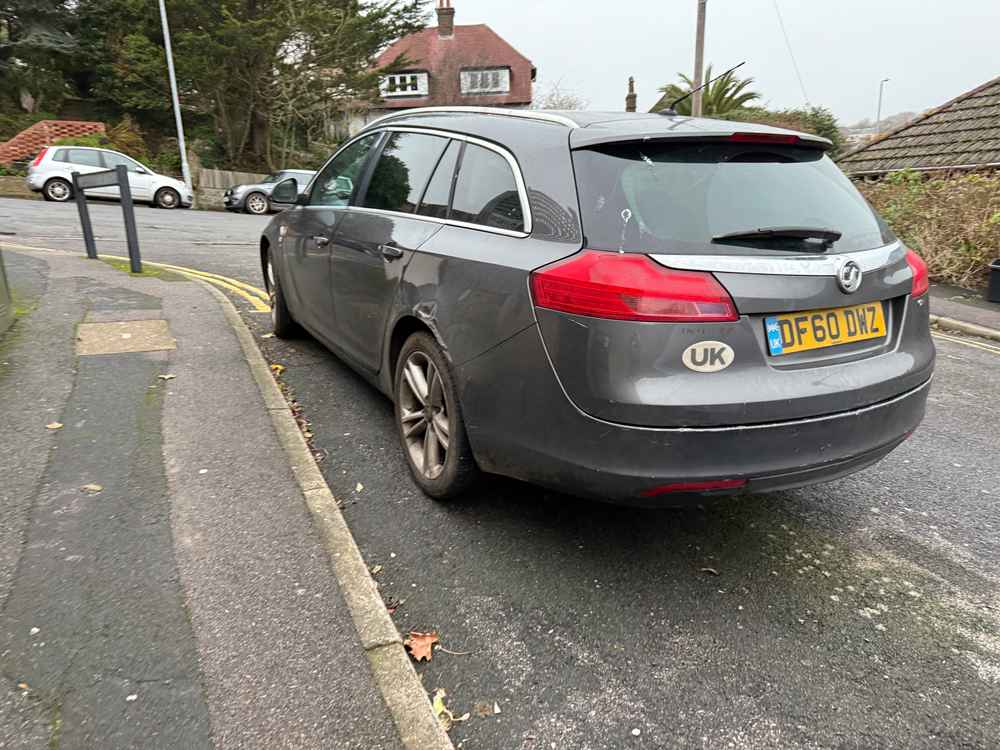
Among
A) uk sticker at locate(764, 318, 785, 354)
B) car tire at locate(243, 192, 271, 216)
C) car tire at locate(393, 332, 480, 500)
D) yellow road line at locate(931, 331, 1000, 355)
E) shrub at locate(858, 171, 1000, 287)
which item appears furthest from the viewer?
car tire at locate(243, 192, 271, 216)

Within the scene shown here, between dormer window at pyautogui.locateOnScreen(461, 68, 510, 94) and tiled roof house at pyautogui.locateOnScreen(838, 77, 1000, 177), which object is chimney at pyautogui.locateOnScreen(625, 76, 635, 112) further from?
tiled roof house at pyautogui.locateOnScreen(838, 77, 1000, 177)

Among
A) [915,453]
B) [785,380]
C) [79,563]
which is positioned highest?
[785,380]

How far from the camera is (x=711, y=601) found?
8.68 feet

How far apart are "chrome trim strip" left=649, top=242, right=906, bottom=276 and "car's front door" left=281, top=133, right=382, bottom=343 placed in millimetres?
2515

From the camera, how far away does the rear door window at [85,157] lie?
1991 cm

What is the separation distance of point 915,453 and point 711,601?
214 cm

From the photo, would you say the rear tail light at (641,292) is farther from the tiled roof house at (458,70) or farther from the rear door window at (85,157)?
the tiled roof house at (458,70)

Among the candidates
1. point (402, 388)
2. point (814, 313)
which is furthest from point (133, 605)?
point (814, 313)

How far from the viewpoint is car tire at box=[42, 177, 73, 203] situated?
65.8 ft

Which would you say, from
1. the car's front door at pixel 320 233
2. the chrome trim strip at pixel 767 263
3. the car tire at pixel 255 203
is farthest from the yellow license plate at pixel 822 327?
the car tire at pixel 255 203

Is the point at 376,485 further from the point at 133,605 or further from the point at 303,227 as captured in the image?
the point at 303,227

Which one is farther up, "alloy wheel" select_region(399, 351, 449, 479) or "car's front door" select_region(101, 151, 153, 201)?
"car's front door" select_region(101, 151, 153, 201)

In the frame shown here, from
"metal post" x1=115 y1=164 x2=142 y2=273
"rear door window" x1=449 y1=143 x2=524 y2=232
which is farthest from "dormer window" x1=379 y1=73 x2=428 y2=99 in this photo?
"rear door window" x1=449 y1=143 x2=524 y2=232

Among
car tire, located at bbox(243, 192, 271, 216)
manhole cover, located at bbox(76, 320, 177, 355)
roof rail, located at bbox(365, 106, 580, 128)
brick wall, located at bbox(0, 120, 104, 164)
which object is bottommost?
manhole cover, located at bbox(76, 320, 177, 355)
